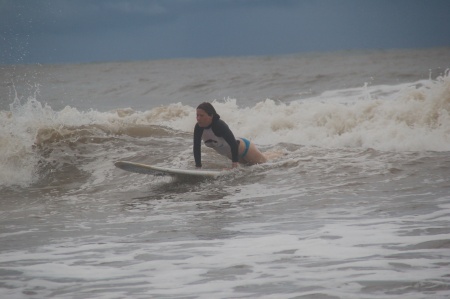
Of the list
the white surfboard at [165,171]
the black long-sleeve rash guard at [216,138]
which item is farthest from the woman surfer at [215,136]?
the white surfboard at [165,171]

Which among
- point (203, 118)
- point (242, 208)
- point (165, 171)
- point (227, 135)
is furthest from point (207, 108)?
point (242, 208)

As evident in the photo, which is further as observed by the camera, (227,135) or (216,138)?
(216,138)

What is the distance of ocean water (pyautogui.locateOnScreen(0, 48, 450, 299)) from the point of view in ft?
16.2

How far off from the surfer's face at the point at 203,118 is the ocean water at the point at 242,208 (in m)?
0.92

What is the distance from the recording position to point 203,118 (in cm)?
1024

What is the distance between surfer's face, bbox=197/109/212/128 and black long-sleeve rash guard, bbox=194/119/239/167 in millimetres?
65

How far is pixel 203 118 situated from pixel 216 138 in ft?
1.54

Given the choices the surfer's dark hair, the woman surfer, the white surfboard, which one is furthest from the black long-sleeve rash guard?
the white surfboard

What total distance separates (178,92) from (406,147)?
21364 millimetres

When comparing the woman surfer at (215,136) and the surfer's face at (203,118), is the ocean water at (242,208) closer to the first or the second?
the woman surfer at (215,136)

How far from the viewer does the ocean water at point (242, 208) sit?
16.2ft

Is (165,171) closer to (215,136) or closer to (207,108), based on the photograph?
(215,136)

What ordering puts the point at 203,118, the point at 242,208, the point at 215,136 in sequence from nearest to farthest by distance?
the point at 242,208, the point at 203,118, the point at 215,136

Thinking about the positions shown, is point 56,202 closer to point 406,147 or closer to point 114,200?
point 114,200
